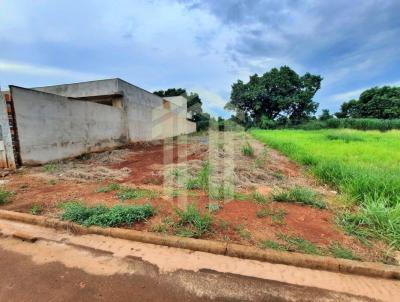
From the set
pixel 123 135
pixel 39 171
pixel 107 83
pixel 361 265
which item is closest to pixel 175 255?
pixel 361 265

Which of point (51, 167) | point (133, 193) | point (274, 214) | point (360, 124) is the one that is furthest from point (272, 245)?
point (360, 124)

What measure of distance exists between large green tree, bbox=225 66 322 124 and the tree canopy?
8.07m

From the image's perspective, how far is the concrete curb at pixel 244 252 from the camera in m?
1.96

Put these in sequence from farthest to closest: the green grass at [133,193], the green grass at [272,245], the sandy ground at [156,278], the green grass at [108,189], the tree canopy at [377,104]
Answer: the tree canopy at [377,104] < the green grass at [108,189] < the green grass at [133,193] < the green grass at [272,245] < the sandy ground at [156,278]

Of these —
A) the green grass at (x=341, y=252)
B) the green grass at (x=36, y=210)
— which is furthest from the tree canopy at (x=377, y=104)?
the green grass at (x=36, y=210)

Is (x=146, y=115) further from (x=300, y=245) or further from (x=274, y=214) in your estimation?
(x=300, y=245)

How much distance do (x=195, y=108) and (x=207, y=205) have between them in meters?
30.0

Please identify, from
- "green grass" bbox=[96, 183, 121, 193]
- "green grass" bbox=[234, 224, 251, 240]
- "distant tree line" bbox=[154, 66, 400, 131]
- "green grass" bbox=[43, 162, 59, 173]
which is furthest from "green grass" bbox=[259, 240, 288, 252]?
"distant tree line" bbox=[154, 66, 400, 131]

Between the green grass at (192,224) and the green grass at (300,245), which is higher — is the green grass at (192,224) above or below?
above

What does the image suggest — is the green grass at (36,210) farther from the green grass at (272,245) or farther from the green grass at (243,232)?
the green grass at (272,245)

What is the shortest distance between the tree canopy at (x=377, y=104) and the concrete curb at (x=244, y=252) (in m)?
36.7

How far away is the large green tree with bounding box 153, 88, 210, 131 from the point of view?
31312mm

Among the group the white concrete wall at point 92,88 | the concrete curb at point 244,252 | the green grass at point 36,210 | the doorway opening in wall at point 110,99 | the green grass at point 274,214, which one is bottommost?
the concrete curb at point 244,252

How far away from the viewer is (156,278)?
1900 mm
